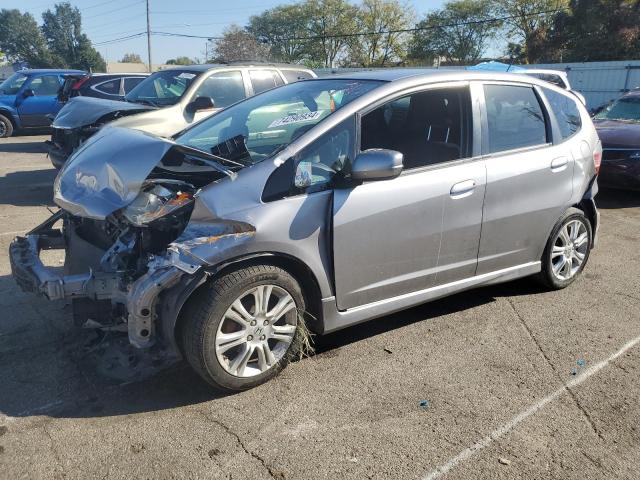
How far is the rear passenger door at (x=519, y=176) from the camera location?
4160 millimetres

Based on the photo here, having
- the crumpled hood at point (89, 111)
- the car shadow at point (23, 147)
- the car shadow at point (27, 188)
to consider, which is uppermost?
the crumpled hood at point (89, 111)

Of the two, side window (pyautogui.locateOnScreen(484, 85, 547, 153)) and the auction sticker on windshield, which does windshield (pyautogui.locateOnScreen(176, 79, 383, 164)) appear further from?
side window (pyautogui.locateOnScreen(484, 85, 547, 153))

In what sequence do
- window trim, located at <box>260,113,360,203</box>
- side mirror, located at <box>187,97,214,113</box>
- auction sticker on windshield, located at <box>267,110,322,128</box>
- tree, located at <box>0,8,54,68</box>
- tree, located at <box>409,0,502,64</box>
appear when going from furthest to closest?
tree, located at <box>0,8,54,68</box>
tree, located at <box>409,0,502,64</box>
side mirror, located at <box>187,97,214,113</box>
auction sticker on windshield, located at <box>267,110,322,128</box>
window trim, located at <box>260,113,360,203</box>

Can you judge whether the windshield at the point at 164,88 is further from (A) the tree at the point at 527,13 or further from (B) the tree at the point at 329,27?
(B) the tree at the point at 329,27

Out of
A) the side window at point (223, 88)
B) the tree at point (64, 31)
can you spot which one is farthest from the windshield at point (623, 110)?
the tree at point (64, 31)

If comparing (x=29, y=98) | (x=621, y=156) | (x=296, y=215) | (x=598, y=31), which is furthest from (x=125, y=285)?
(x=598, y=31)

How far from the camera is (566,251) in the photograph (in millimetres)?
4883

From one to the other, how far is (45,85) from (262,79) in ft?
32.3

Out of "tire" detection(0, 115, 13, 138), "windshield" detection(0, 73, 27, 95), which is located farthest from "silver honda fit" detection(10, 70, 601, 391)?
"tire" detection(0, 115, 13, 138)

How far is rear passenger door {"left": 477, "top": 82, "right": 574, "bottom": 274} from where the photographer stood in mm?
4160

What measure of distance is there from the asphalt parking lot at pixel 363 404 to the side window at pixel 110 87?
8.72 metres

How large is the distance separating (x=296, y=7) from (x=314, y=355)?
77702 mm

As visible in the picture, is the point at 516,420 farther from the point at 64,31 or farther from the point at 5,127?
the point at 64,31

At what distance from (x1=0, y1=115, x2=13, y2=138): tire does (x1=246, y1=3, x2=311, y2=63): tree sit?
61764 mm
